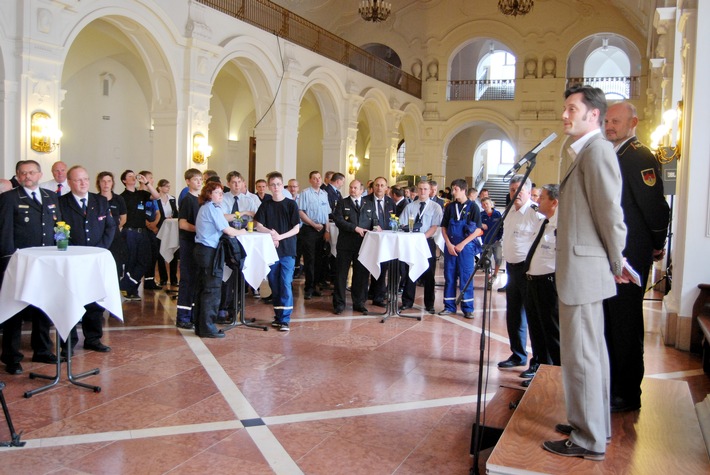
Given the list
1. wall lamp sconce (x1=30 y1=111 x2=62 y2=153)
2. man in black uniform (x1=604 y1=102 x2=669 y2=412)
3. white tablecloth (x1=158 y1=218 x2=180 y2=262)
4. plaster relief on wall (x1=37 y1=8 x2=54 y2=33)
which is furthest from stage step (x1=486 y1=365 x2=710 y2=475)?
plaster relief on wall (x1=37 y1=8 x2=54 y2=33)

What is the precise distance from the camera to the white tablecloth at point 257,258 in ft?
23.2

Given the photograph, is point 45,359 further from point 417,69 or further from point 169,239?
point 417,69

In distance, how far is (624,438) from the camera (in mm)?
3348

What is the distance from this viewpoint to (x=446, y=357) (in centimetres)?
627

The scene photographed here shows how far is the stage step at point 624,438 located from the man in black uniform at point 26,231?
4200 millimetres

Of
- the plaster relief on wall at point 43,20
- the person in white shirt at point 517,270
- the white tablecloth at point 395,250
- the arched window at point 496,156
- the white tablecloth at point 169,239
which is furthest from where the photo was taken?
the arched window at point 496,156

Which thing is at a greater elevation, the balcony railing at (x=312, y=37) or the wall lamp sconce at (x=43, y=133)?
the balcony railing at (x=312, y=37)

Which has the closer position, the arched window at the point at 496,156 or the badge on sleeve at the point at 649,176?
the badge on sleeve at the point at 649,176

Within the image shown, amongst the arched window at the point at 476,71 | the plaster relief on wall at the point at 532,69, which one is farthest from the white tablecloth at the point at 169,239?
the arched window at the point at 476,71

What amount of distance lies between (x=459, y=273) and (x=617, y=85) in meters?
26.4

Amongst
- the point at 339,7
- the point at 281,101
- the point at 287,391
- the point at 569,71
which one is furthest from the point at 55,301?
the point at 569,71

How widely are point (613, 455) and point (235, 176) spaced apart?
20.3 ft

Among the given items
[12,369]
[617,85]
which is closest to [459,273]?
[12,369]

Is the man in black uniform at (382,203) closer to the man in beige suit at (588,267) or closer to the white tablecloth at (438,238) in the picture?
the white tablecloth at (438,238)
